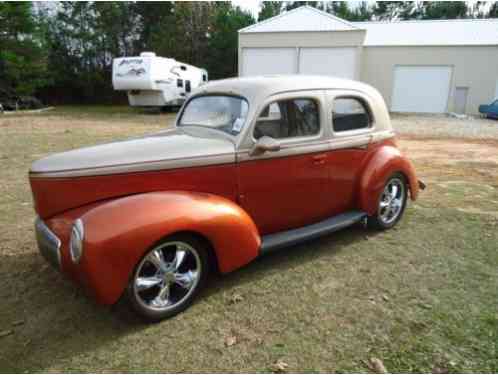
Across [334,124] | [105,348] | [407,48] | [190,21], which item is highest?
[190,21]

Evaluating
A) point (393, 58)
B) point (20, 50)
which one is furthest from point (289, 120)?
point (20, 50)

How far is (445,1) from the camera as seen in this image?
45.8 m

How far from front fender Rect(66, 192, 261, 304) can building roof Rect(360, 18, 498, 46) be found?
24.9m

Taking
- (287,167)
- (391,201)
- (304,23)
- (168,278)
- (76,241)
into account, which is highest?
(304,23)

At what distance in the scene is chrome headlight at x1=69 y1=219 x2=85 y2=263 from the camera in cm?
240

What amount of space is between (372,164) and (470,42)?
942 inches

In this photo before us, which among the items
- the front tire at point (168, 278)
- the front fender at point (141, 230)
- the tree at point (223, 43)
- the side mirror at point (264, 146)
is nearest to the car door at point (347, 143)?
the side mirror at point (264, 146)

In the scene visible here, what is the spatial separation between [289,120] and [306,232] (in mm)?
1144

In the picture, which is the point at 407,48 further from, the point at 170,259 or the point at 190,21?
the point at 170,259

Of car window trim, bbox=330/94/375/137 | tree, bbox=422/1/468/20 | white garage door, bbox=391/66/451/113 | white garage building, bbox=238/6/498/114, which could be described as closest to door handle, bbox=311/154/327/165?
car window trim, bbox=330/94/375/137

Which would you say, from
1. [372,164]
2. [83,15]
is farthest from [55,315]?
[83,15]

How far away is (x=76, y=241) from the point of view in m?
2.43

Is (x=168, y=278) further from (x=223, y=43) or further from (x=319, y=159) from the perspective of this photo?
(x=223, y=43)

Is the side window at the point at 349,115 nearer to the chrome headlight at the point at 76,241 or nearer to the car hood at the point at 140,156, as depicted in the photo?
the car hood at the point at 140,156
